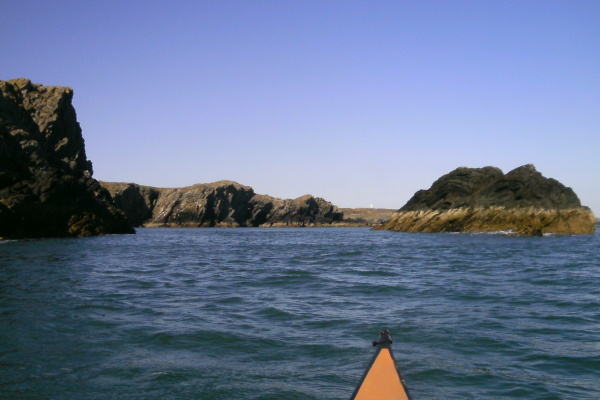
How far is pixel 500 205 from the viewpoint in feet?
204

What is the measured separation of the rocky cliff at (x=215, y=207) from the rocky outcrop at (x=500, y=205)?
86834 mm

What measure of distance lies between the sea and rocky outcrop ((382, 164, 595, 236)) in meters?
43.4

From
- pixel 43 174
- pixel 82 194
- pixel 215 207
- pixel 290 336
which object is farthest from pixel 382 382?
pixel 215 207

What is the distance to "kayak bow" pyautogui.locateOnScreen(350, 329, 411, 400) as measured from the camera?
5156 millimetres

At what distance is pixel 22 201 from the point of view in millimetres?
47844

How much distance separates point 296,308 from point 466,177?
6686 centimetres

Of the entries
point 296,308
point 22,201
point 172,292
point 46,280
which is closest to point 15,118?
point 22,201

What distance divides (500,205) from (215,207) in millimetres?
105377

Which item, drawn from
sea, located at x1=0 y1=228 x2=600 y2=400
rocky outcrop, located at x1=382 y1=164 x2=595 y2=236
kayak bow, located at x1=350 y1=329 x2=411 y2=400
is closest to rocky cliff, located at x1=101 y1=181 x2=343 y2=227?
rocky outcrop, located at x1=382 y1=164 x2=595 y2=236

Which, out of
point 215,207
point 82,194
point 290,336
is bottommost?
point 290,336

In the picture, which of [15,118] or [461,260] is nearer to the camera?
[461,260]

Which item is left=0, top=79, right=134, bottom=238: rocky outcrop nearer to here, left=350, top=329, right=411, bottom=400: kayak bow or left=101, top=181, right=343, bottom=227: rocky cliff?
left=350, top=329, right=411, bottom=400: kayak bow

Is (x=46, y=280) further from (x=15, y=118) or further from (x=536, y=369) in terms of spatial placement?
(x=15, y=118)

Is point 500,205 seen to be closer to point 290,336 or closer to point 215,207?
point 290,336
